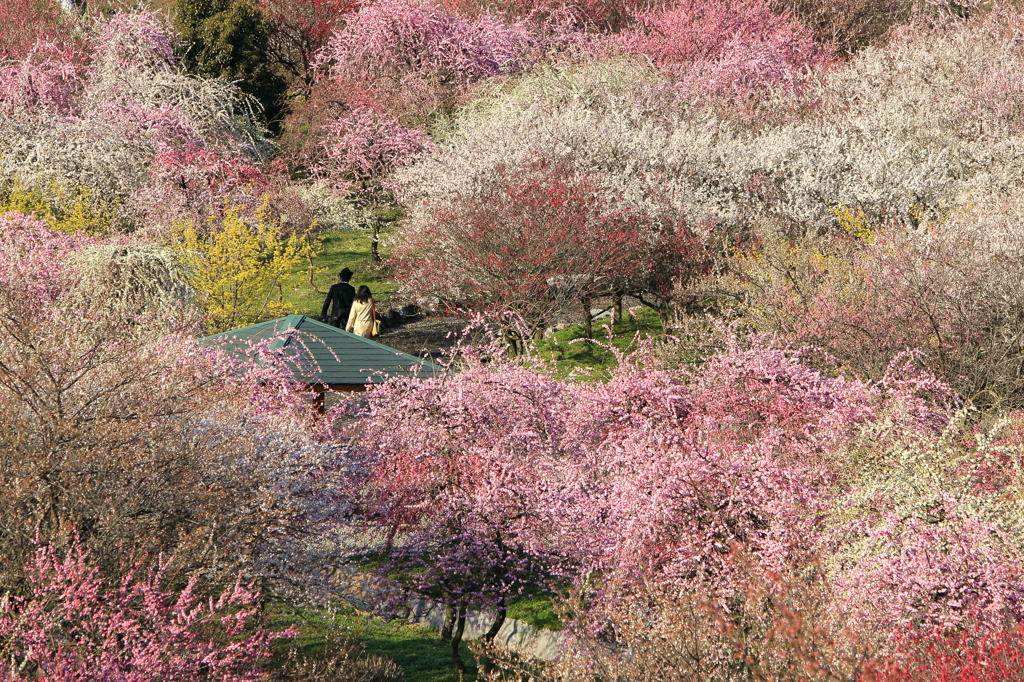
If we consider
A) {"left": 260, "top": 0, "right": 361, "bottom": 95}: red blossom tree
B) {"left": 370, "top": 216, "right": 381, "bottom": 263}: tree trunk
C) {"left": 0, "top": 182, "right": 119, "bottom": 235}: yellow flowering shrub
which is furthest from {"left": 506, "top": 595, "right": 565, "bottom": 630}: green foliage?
{"left": 260, "top": 0, "right": 361, "bottom": 95}: red blossom tree

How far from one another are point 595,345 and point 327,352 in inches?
313

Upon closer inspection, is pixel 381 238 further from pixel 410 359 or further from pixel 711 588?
pixel 711 588

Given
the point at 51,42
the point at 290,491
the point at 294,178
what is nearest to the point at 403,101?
the point at 294,178

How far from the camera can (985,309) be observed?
51.1 ft

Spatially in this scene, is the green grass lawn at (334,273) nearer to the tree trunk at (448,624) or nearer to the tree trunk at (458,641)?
the tree trunk at (448,624)

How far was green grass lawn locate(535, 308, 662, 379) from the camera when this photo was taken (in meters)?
21.5

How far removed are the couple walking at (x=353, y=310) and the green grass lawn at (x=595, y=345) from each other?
3.28 metres

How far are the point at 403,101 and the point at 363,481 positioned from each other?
21.3 m

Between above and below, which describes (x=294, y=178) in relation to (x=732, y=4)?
below

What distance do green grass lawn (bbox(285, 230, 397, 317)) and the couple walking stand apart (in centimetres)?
→ 551

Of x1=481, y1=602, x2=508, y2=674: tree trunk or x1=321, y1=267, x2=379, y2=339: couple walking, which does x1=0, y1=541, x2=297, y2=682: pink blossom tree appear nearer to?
x1=481, y1=602, x2=508, y2=674: tree trunk

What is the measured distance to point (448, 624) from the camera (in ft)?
43.7

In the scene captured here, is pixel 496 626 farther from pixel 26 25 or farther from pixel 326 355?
pixel 26 25

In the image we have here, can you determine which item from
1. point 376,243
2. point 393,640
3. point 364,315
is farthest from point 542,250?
point 376,243
